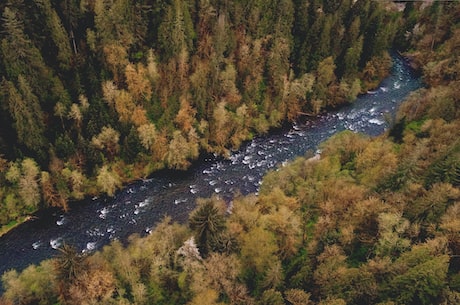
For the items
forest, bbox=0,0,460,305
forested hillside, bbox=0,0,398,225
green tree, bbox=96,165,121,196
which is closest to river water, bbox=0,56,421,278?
green tree, bbox=96,165,121,196

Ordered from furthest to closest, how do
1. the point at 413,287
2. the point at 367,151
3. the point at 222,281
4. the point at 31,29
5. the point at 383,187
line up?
the point at 31,29 → the point at 367,151 → the point at 383,187 → the point at 222,281 → the point at 413,287

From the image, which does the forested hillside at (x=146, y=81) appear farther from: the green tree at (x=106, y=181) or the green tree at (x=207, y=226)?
the green tree at (x=207, y=226)

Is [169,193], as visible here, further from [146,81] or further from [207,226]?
[207,226]

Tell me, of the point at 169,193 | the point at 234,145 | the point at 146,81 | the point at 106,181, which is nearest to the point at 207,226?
the point at 169,193

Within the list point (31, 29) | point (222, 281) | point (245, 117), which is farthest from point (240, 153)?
point (31, 29)

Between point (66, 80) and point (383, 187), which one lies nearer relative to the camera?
point (383, 187)

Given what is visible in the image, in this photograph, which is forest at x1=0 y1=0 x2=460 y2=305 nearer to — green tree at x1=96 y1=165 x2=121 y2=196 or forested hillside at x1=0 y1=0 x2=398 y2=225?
green tree at x1=96 y1=165 x2=121 y2=196

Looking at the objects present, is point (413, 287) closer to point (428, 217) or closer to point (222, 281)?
point (428, 217)

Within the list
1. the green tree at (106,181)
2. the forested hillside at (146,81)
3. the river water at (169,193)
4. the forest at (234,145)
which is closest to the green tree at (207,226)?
the forest at (234,145)

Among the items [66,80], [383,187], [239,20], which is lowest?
[383,187]
